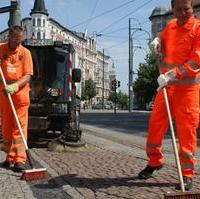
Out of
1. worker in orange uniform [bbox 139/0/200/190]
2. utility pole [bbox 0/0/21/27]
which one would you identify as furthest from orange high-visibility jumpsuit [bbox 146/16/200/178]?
utility pole [bbox 0/0/21/27]

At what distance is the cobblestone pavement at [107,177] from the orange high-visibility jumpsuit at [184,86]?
0.54 m

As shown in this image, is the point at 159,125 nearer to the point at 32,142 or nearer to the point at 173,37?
the point at 173,37

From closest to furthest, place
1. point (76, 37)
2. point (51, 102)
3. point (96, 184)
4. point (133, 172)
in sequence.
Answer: point (96, 184) → point (133, 172) → point (51, 102) → point (76, 37)

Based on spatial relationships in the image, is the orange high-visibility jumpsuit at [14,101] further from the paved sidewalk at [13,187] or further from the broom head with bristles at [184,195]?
the broom head with bristles at [184,195]

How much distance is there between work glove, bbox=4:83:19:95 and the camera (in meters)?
8.02

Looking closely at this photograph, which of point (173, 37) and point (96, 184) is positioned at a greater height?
point (173, 37)

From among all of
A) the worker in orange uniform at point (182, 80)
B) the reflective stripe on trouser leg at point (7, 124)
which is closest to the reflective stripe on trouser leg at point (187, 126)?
the worker in orange uniform at point (182, 80)

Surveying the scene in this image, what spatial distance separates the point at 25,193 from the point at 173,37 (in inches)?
95.0

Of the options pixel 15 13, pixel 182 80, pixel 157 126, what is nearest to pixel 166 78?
pixel 182 80

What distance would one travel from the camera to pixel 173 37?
22.4 ft

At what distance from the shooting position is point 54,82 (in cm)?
1391

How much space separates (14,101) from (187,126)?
9.25ft

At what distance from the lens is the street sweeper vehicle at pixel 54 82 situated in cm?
1371

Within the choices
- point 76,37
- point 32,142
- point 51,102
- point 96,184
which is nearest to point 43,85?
point 51,102
